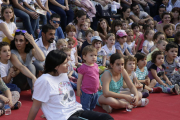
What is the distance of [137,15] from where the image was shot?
854cm

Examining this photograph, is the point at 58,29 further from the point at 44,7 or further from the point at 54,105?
the point at 54,105

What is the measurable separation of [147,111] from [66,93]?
1516 mm

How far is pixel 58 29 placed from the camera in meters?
5.44

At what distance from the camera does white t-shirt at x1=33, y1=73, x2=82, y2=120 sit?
2199mm

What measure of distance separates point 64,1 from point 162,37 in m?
2.68

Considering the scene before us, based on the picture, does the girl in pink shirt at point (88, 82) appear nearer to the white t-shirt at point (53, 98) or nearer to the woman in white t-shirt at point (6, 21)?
the white t-shirt at point (53, 98)

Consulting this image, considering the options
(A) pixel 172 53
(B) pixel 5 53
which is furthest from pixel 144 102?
(B) pixel 5 53

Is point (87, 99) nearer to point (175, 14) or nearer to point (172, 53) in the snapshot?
point (172, 53)

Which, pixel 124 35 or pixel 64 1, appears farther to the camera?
pixel 64 1

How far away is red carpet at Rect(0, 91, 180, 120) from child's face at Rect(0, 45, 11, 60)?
0.65 meters

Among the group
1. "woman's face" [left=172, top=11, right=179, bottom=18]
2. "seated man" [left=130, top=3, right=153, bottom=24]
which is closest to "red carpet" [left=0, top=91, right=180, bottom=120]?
"seated man" [left=130, top=3, right=153, bottom=24]

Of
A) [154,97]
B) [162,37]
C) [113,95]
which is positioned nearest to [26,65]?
[113,95]

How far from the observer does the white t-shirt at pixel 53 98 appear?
86.6 inches

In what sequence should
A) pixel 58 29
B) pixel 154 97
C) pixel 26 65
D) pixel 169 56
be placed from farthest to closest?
pixel 58 29
pixel 169 56
pixel 154 97
pixel 26 65
